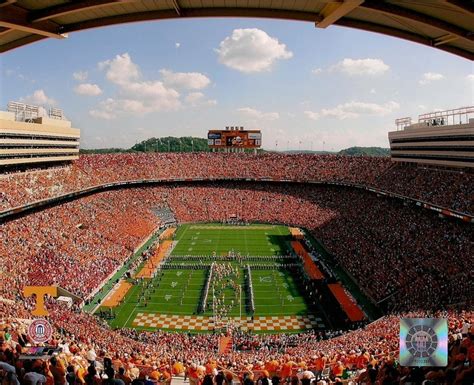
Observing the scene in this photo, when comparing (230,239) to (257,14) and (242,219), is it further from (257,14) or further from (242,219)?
(257,14)

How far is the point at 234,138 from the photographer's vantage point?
61.6 metres

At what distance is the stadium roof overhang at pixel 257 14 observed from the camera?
5156 mm

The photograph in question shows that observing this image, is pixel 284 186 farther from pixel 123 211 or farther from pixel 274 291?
pixel 274 291

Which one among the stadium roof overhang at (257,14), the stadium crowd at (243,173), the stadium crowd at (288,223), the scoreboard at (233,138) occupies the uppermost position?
the scoreboard at (233,138)

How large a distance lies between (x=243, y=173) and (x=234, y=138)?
7853mm

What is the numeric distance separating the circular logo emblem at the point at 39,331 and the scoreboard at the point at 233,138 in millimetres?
53193

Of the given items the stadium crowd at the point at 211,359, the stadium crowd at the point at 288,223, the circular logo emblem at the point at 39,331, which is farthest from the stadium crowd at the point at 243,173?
the circular logo emblem at the point at 39,331

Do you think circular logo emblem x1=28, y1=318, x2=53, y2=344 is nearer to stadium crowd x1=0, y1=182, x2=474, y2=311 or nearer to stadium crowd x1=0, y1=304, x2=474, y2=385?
stadium crowd x1=0, y1=304, x2=474, y2=385

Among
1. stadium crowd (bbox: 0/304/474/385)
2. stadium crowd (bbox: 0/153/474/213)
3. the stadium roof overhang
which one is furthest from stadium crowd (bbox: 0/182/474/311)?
the stadium roof overhang

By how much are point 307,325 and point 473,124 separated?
1945 cm

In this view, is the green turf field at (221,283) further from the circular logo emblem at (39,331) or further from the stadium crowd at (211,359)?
the circular logo emblem at (39,331)

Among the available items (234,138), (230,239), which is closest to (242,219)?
(230,239)

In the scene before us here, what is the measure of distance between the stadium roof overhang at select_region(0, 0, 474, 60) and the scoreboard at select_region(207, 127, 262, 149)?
55424mm

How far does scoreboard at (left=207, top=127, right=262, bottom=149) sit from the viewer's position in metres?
61.5
